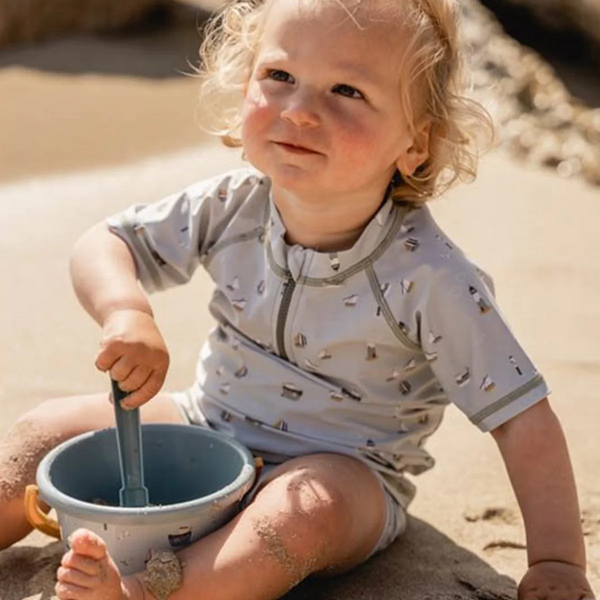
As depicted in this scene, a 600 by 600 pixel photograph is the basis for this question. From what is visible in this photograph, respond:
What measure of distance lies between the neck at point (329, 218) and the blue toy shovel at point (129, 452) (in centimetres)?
42

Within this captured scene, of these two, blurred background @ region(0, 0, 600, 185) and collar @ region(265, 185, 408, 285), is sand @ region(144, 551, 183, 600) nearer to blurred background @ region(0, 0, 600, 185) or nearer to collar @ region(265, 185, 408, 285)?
collar @ region(265, 185, 408, 285)

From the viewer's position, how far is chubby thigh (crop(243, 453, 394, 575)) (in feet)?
6.05

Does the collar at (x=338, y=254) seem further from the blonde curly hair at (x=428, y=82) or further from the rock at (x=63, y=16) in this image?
the rock at (x=63, y=16)

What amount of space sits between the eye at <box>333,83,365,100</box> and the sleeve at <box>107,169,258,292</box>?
1.04 feet

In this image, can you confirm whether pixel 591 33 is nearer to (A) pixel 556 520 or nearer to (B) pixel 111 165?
(B) pixel 111 165

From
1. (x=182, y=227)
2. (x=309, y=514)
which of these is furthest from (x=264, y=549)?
(x=182, y=227)

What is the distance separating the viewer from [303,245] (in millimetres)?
2156

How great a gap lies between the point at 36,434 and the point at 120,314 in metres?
0.29

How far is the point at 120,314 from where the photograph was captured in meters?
1.99

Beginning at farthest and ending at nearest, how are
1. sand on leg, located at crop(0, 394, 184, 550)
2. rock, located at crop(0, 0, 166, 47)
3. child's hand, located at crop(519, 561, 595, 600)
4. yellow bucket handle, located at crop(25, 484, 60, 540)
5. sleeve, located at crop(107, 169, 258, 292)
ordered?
rock, located at crop(0, 0, 166, 47)
sleeve, located at crop(107, 169, 258, 292)
sand on leg, located at crop(0, 394, 184, 550)
yellow bucket handle, located at crop(25, 484, 60, 540)
child's hand, located at crop(519, 561, 595, 600)

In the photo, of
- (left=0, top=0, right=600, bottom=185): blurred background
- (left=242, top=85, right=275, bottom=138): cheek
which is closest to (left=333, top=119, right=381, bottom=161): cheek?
(left=242, top=85, right=275, bottom=138): cheek

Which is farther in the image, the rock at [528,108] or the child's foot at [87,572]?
the rock at [528,108]

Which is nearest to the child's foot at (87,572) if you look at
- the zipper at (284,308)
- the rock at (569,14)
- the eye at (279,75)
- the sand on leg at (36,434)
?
the sand on leg at (36,434)

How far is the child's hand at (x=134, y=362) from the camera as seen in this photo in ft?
6.18
